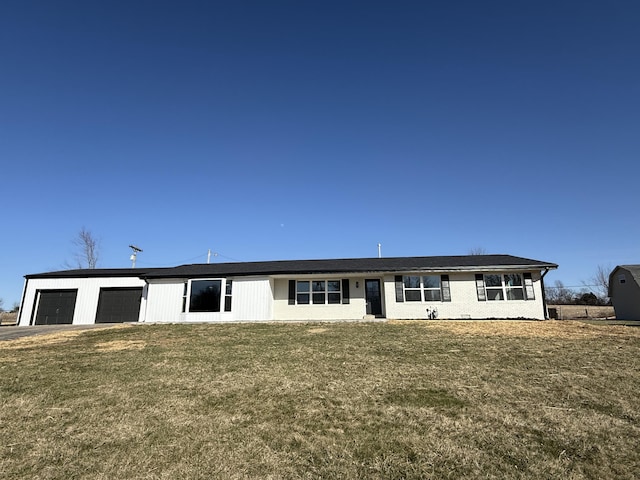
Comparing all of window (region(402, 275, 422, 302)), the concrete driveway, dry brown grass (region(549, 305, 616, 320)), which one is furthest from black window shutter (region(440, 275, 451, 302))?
the concrete driveway

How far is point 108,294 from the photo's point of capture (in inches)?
873

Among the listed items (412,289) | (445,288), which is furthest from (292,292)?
(445,288)

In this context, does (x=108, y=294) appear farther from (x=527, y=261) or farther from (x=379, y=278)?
(x=527, y=261)

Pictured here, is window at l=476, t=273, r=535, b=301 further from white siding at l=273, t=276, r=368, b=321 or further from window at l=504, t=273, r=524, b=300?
white siding at l=273, t=276, r=368, b=321

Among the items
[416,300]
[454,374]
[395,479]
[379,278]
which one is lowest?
[395,479]

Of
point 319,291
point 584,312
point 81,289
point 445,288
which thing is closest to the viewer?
point 445,288

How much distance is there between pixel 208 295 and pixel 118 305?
6.92 m

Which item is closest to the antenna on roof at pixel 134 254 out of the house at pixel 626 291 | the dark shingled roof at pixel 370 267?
the dark shingled roof at pixel 370 267

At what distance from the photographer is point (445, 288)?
60.7 ft

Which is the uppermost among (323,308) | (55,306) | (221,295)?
(221,295)

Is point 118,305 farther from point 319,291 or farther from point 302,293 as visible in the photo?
point 319,291

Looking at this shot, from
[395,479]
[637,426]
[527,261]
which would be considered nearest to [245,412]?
[395,479]

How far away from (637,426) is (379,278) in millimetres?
15157

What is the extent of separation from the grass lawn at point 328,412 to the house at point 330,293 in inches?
337
